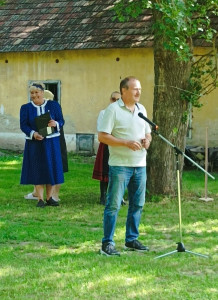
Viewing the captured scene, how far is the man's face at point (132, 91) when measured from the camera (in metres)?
6.83

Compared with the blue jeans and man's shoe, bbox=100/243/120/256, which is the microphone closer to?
the blue jeans

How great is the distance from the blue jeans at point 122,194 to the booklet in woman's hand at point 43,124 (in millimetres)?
3169

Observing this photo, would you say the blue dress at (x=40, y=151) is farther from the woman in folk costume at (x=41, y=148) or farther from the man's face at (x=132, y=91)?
the man's face at (x=132, y=91)

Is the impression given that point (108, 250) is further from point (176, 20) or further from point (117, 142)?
point (176, 20)

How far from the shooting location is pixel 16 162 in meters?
16.8

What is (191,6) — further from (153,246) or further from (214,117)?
(214,117)

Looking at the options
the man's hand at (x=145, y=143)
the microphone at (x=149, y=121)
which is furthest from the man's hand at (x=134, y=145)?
the microphone at (x=149, y=121)

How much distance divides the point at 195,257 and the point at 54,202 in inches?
154

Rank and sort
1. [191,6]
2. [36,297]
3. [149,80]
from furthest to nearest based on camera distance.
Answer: [149,80], [191,6], [36,297]

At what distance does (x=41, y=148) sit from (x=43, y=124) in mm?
399

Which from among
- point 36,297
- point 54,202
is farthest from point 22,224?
→ point 36,297

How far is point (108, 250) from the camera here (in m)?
6.86

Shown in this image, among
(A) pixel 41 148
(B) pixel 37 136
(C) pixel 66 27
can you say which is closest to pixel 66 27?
(C) pixel 66 27

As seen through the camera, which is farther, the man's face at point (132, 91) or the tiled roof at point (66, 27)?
the tiled roof at point (66, 27)
